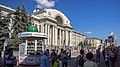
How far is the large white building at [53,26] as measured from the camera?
3086 inches

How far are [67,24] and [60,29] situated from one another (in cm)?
455

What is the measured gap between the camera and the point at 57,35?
89250 mm

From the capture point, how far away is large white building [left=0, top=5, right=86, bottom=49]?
78.4 metres

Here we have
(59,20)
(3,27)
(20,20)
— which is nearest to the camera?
(3,27)

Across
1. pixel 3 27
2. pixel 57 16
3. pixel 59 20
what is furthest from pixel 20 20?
pixel 59 20

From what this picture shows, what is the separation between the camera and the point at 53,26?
83.5 meters

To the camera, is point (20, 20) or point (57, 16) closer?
point (20, 20)

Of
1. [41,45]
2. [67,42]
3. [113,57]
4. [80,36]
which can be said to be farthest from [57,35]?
[113,57]

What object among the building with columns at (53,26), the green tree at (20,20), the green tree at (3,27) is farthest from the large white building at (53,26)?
the green tree at (3,27)

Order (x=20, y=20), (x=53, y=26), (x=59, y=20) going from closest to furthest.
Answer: (x=20, y=20) → (x=53, y=26) → (x=59, y=20)

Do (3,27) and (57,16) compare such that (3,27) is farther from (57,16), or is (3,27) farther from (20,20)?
(57,16)

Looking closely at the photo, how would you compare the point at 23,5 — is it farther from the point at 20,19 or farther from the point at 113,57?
the point at 113,57

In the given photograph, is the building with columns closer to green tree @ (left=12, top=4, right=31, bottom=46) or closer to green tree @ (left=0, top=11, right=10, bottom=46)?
green tree @ (left=12, top=4, right=31, bottom=46)

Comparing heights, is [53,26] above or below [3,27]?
above
